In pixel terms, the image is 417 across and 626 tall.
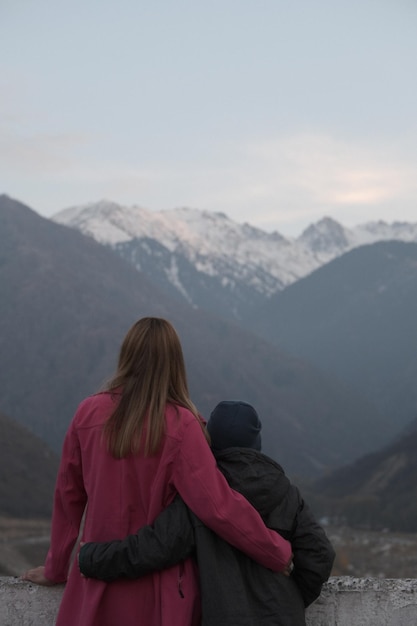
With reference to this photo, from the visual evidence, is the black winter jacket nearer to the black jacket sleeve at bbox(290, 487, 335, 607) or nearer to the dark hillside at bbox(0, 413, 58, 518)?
the black jacket sleeve at bbox(290, 487, 335, 607)

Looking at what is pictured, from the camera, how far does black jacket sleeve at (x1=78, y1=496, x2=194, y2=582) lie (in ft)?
14.2

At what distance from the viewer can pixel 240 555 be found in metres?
4.47

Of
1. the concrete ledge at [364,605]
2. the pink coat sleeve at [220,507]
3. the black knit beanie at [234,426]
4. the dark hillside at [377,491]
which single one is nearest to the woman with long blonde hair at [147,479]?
the pink coat sleeve at [220,507]

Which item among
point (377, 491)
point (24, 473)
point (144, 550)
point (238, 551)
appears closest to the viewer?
point (144, 550)

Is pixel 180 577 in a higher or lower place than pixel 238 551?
lower

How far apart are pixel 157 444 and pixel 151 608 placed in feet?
2.39

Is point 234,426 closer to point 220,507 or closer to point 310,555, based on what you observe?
point 220,507

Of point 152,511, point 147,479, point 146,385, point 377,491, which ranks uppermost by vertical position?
point 146,385

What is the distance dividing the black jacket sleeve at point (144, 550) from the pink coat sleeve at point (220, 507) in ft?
0.35

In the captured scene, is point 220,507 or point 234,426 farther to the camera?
point 234,426

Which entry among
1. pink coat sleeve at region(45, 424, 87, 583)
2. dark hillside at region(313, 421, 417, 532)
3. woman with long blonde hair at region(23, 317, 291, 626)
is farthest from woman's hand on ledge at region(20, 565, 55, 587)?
dark hillside at region(313, 421, 417, 532)

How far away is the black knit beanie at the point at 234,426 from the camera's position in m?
4.65

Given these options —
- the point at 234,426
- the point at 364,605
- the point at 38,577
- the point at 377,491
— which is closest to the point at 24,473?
the point at 377,491

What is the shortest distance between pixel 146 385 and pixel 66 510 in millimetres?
812
